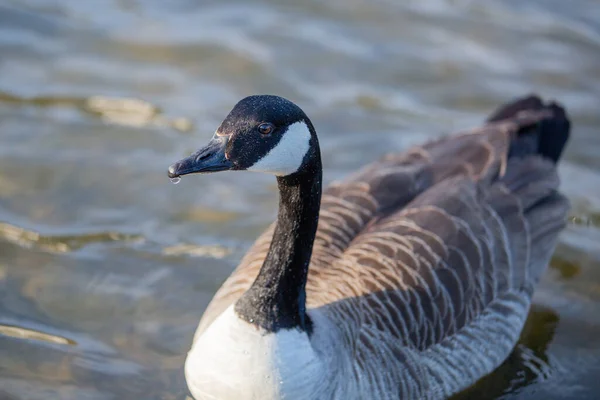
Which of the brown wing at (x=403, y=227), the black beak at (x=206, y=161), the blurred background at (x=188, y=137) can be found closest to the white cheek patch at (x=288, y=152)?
the black beak at (x=206, y=161)

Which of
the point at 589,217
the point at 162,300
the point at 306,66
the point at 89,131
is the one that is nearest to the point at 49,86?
the point at 89,131

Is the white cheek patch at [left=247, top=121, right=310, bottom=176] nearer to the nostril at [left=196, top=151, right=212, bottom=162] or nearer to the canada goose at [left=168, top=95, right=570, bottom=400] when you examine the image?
Answer: the canada goose at [left=168, top=95, right=570, bottom=400]

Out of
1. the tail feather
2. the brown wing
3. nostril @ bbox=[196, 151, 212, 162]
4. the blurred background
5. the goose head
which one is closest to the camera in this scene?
nostril @ bbox=[196, 151, 212, 162]

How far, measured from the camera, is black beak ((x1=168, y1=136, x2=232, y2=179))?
190 inches

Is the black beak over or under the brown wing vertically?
over

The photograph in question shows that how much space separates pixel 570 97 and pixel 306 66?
3.11 m

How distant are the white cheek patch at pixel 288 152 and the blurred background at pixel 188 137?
210 centimetres

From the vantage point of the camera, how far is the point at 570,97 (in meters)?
10.6

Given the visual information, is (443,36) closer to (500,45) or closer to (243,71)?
(500,45)

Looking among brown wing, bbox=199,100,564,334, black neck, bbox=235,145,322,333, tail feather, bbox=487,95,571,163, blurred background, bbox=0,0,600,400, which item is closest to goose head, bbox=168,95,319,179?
black neck, bbox=235,145,322,333

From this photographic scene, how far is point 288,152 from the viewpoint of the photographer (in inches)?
203

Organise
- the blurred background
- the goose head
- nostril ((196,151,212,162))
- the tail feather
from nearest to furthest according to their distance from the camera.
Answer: nostril ((196,151,212,162)) < the goose head < the blurred background < the tail feather

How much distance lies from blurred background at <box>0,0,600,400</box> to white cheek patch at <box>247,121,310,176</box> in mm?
2101

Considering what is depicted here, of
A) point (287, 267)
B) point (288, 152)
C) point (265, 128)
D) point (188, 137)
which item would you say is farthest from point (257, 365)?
point (188, 137)
